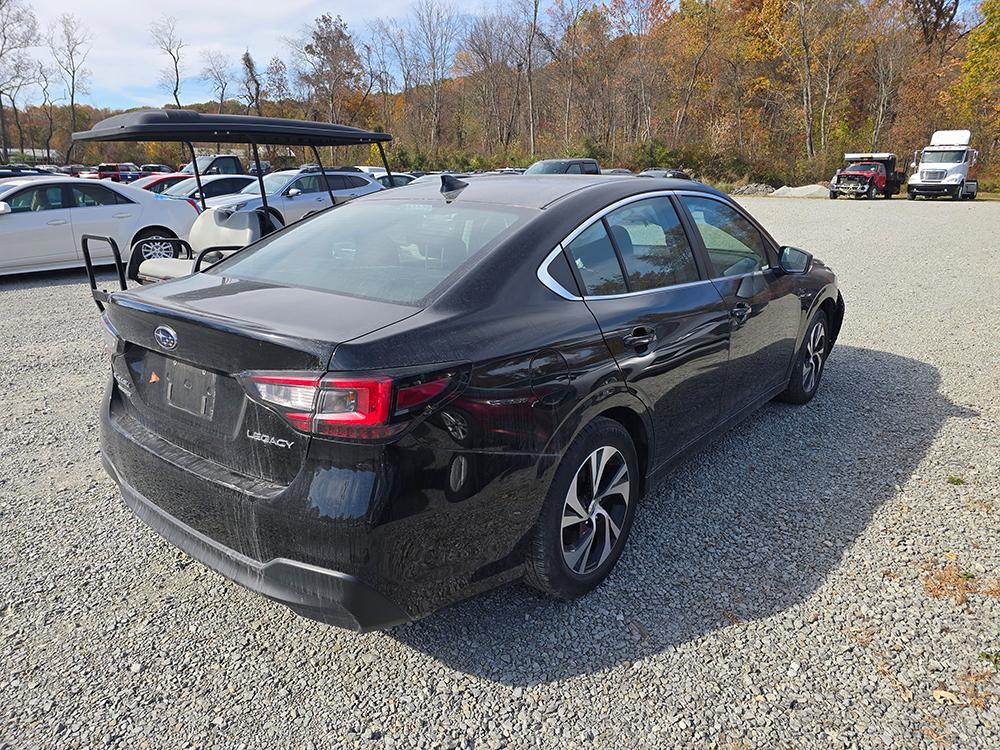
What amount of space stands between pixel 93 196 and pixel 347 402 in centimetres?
1111

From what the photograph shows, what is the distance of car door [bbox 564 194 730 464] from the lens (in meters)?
2.91

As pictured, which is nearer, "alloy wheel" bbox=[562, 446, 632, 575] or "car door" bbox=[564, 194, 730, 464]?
"alloy wheel" bbox=[562, 446, 632, 575]

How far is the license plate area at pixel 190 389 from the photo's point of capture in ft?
7.69

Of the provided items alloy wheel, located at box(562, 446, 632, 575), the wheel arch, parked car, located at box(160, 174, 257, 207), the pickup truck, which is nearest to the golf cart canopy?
the wheel arch

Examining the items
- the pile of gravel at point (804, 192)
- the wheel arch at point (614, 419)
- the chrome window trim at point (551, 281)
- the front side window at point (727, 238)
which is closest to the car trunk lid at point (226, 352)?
the chrome window trim at point (551, 281)

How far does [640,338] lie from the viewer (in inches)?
117

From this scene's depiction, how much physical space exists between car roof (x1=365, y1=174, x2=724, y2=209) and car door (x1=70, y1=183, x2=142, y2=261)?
902 centimetres

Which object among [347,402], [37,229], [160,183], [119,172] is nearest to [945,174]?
[160,183]

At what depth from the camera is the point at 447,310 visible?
2.36 metres

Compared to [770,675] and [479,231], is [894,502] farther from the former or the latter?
[479,231]

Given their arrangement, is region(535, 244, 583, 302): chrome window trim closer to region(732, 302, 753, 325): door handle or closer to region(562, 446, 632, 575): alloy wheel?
region(562, 446, 632, 575): alloy wheel

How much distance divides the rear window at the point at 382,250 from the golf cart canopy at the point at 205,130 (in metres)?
2.59

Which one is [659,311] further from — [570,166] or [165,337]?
[570,166]

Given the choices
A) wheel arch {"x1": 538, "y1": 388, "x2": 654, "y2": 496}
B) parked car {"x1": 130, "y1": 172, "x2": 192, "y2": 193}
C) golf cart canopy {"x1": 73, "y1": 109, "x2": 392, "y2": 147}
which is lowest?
wheel arch {"x1": 538, "y1": 388, "x2": 654, "y2": 496}
